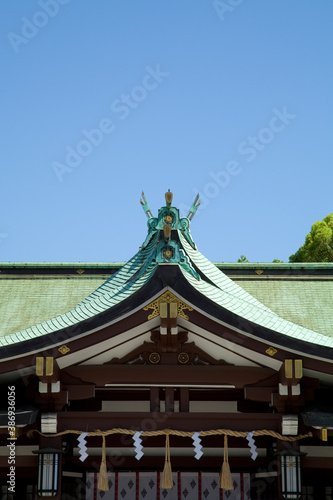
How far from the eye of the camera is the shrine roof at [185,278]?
1120 centimetres

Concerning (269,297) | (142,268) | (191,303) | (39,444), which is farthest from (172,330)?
(269,297)

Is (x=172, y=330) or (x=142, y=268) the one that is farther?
(x=142, y=268)

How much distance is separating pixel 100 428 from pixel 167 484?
4.27 feet

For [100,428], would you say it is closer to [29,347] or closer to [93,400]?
[93,400]

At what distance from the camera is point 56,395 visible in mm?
11023

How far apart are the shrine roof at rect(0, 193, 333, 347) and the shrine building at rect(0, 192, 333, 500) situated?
0.07 meters

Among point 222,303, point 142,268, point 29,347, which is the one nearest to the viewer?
point 29,347

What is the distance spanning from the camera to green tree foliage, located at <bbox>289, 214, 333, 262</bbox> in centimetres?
3278

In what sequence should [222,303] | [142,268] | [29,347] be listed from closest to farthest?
[29,347], [222,303], [142,268]

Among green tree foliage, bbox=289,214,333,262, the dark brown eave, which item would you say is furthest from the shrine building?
green tree foliage, bbox=289,214,333,262

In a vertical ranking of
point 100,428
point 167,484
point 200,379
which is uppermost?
point 200,379

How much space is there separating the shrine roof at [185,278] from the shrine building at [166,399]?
71mm

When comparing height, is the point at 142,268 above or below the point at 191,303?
above

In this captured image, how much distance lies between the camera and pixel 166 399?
11367 millimetres
